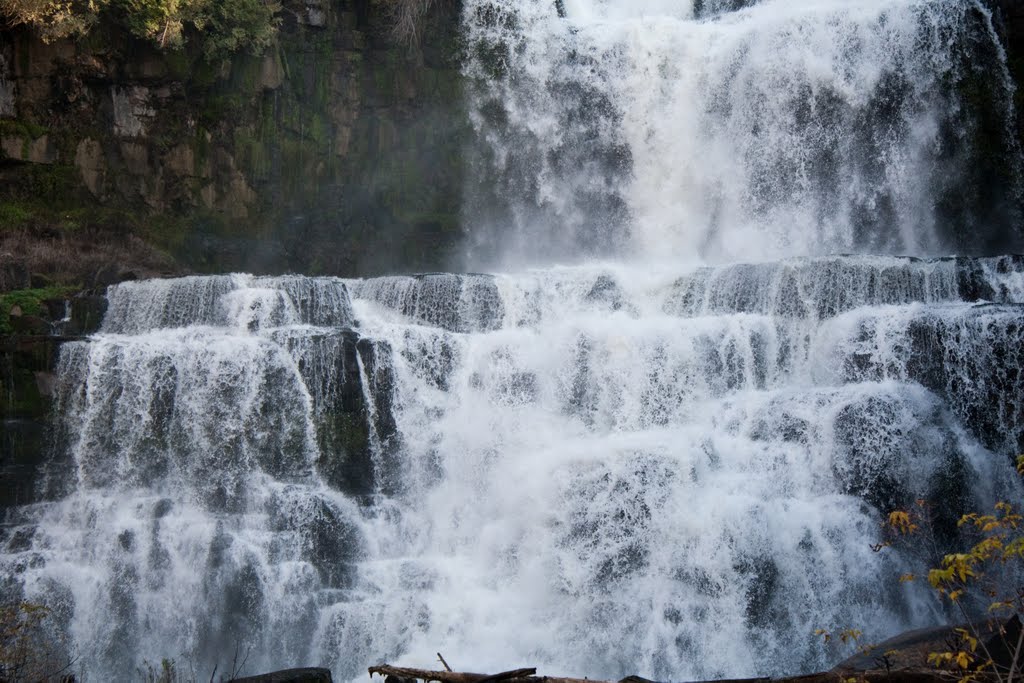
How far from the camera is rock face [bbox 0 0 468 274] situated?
21406 mm

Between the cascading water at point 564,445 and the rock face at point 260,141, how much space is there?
18.2 feet

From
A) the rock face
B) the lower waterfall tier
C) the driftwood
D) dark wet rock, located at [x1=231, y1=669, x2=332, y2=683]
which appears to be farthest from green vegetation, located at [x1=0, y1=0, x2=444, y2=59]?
the driftwood

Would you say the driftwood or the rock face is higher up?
the rock face

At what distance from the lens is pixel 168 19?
2100 centimetres

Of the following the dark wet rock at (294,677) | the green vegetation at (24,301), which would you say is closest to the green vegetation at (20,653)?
the dark wet rock at (294,677)

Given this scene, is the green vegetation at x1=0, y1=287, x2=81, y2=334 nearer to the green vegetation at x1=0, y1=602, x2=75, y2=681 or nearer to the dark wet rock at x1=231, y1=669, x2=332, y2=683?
the green vegetation at x1=0, y1=602, x2=75, y2=681

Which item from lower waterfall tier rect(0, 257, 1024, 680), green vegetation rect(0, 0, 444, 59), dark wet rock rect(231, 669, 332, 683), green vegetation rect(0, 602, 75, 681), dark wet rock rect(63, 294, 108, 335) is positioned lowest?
dark wet rock rect(231, 669, 332, 683)

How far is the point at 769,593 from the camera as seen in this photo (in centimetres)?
1271

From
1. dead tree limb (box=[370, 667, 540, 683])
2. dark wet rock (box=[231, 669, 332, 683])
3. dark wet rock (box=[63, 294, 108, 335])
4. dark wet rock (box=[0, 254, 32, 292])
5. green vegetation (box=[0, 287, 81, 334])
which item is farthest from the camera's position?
dark wet rock (box=[0, 254, 32, 292])

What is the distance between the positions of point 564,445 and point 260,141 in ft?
40.4

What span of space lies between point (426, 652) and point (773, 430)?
5.83m

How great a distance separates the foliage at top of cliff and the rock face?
0.47 metres

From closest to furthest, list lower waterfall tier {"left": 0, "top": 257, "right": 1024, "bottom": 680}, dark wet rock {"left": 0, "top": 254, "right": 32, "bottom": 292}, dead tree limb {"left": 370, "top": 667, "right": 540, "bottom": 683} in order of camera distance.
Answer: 1. dead tree limb {"left": 370, "top": 667, "right": 540, "bottom": 683}
2. lower waterfall tier {"left": 0, "top": 257, "right": 1024, "bottom": 680}
3. dark wet rock {"left": 0, "top": 254, "right": 32, "bottom": 292}

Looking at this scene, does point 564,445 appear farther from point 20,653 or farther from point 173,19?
point 173,19
